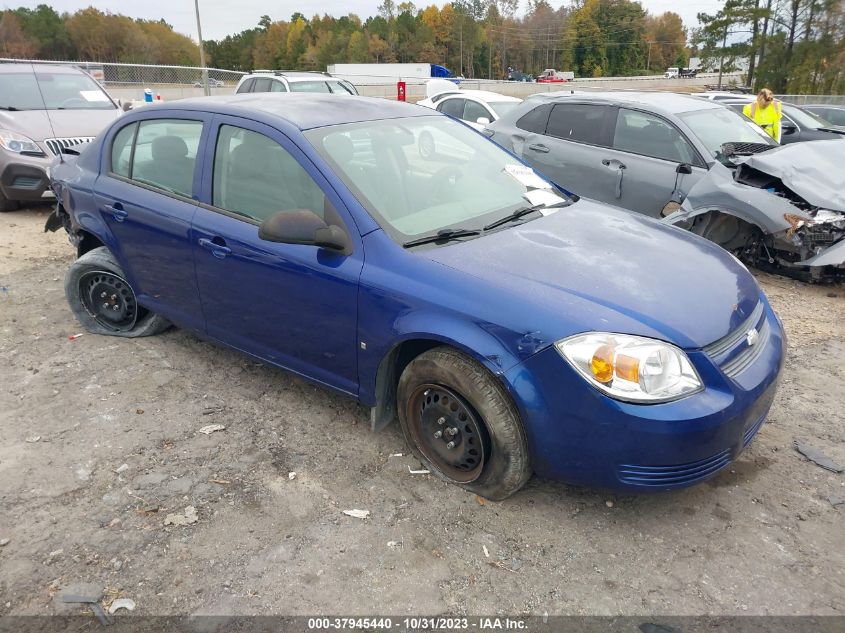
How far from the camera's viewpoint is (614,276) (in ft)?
9.30

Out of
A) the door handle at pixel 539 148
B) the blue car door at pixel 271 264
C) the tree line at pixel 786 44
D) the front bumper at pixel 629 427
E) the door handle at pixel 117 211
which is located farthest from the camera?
the tree line at pixel 786 44

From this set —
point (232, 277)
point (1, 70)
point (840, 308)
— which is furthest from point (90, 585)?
point (1, 70)

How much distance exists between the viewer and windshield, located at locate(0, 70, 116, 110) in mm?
8648

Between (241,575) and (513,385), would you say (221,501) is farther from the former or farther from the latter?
(513,385)

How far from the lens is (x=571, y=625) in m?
2.34

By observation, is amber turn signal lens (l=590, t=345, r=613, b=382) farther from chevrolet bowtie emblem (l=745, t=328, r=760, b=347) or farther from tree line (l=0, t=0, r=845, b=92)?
tree line (l=0, t=0, r=845, b=92)

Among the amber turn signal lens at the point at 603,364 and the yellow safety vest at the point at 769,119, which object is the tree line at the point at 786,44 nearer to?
the yellow safety vest at the point at 769,119

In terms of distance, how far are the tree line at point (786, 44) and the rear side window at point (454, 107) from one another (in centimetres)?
3040

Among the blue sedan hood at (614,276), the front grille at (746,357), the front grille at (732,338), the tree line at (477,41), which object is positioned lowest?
the front grille at (746,357)

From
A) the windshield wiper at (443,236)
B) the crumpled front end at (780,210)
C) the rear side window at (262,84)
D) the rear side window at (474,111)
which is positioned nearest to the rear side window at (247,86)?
the rear side window at (262,84)

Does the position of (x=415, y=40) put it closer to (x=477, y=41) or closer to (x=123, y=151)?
(x=477, y=41)

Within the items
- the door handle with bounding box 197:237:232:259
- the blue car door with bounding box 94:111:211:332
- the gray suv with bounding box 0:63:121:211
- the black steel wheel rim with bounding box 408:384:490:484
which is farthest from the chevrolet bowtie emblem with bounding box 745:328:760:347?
the gray suv with bounding box 0:63:121:211

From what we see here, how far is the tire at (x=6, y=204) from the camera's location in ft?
27.9

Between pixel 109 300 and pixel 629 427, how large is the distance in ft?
12.9
